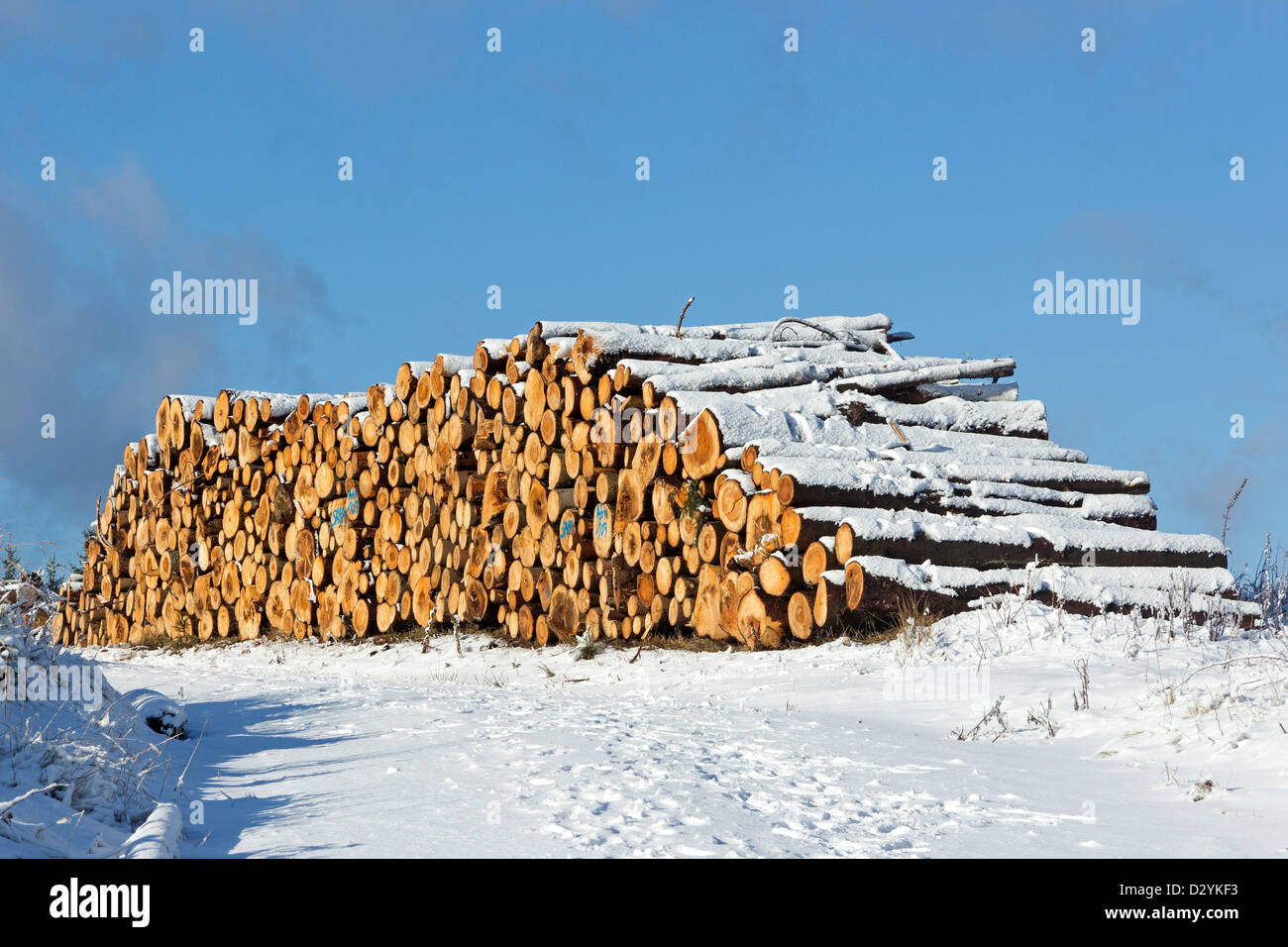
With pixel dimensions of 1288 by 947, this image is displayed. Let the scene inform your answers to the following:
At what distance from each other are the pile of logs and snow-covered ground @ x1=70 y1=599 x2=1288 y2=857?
0.80m

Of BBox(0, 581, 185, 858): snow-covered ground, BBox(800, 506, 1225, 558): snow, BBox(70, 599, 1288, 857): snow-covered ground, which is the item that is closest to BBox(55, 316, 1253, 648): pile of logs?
BBox(800, 506, 1225, 558): snow

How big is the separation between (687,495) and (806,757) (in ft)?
15.5

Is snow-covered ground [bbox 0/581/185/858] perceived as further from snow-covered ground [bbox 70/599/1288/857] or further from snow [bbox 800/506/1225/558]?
snow [bbox 800/506/1225/558]

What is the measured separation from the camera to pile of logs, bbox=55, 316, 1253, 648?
8.45 meters

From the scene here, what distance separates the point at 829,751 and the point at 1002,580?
414 cm

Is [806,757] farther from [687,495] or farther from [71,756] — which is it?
[687,495]

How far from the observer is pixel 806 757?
4645 mm

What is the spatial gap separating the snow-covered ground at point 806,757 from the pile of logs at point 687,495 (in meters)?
0.80

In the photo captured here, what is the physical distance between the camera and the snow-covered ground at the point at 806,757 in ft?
11.3

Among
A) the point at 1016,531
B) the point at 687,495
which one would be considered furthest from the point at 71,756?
the point at 1016,531

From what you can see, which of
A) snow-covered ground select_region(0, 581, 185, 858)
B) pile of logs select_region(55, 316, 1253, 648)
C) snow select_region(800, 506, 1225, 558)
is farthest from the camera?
pile of logs select_region(55, 316, 1253, 648)

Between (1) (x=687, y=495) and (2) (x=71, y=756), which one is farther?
(1) (x=687, y=495)
